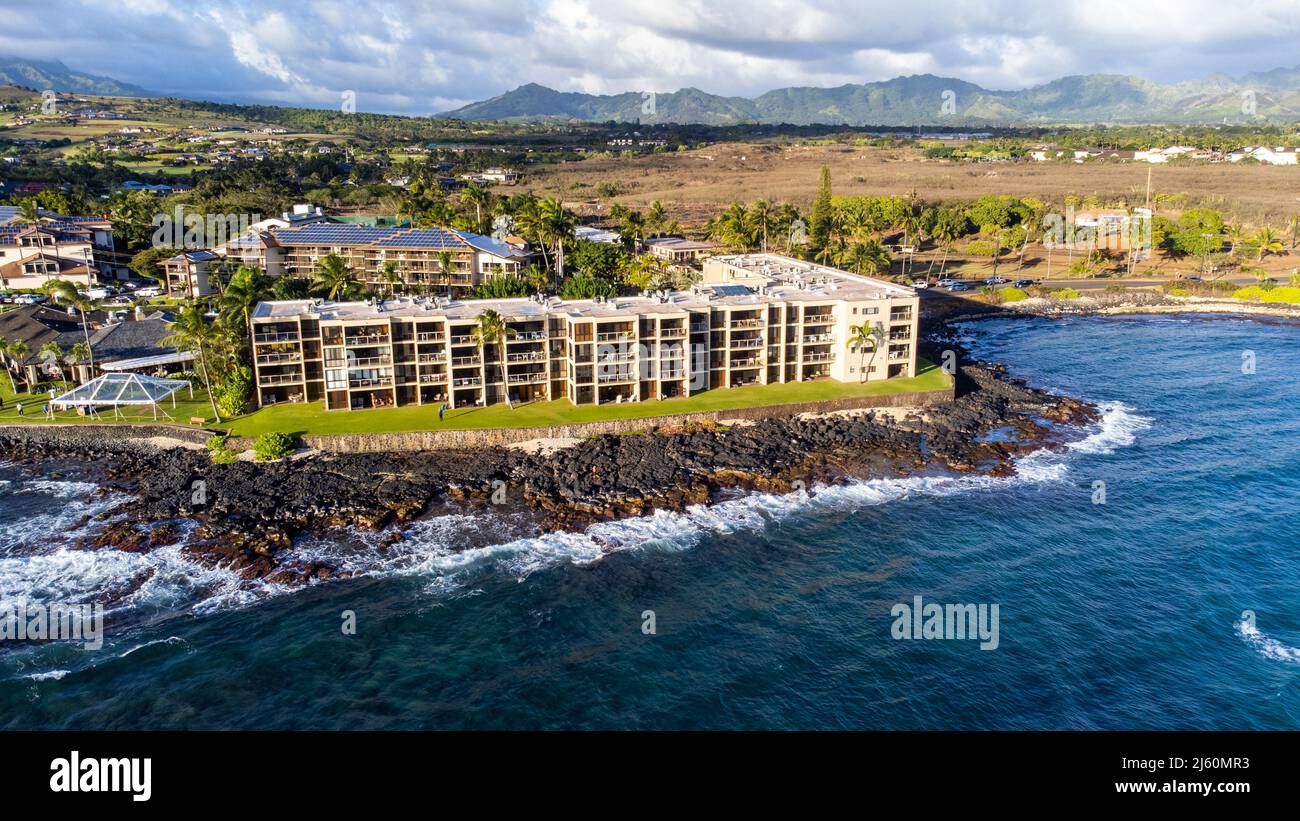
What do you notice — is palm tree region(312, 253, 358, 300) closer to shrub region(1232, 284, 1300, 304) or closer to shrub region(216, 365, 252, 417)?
shrub region(216, 365, 252, 417)

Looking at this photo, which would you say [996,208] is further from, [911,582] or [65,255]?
[65,255]

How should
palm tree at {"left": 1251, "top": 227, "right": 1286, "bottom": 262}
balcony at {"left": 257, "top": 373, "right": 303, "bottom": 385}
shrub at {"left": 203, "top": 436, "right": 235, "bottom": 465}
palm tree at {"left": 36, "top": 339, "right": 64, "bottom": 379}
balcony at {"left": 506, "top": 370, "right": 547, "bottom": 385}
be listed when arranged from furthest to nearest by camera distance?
palm tree at {"left": 1251, "top": 227, "right": 1286, "bottom": 262} < palm tree at {"left": 36, "top": 339, "right": 64, "bottom": 379} < balcony at {"left": 506, "top": 370, "right": 547, "bottom": 385} < balcony at {"left": 257, "top": 373, "right": 303, "bottom": 385} < shrub at {"left": 203, "top": 436, "right": 235, "bottom": 465}

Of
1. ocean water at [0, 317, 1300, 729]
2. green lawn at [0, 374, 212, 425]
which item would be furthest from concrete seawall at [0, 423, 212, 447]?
ocean water at [0, 317, 1300, 729]

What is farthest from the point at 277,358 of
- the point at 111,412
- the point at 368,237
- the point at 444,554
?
the point at 368,237

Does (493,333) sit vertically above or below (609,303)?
below

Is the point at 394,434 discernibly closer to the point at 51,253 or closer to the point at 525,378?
the point at 525,378
